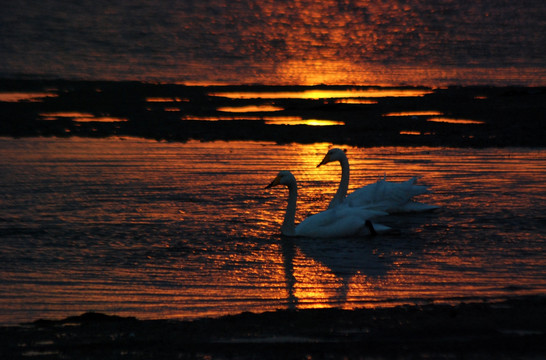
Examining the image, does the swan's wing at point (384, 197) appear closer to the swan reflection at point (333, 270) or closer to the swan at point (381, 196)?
the swan at point (381, 196)

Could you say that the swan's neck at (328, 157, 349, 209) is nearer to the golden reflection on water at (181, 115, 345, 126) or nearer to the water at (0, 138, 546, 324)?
the water at (0, 138, 546, 324)

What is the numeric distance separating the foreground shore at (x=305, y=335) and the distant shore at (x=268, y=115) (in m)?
9.65

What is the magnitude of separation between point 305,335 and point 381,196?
5.04 meters

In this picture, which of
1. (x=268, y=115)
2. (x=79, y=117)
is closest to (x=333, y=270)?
(x=268, y=115)

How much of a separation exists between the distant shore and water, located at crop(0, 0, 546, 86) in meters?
2.82

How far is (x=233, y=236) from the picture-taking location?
408 inches

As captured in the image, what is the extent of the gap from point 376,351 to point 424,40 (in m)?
38.5

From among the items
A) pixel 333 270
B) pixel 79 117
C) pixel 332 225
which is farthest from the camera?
pixel 79 117

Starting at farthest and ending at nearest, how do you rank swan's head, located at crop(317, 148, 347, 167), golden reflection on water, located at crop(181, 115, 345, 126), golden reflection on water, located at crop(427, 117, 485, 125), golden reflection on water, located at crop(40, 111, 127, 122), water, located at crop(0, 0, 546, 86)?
water, located at crop(0, 0, 546, 86), golden reflection on water, located at crop(427, 117, 485, 125), golden reflection on water, located at crop(40, 111, 127, 122), golden reflection on water, located at crop(181, 115, 345, 126), swan's head, located at crop(317, 148, 347, 167)

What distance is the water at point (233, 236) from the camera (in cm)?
817

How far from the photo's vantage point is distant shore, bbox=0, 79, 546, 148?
1764cm

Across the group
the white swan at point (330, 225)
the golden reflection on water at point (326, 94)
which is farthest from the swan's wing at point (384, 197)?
the golden reflection on water at point (326, 94)

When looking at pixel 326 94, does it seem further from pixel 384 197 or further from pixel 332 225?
pixel 332 225

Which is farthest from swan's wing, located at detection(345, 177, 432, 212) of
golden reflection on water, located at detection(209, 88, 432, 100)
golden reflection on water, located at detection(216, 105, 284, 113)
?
golden reflection on water, located at detection(209, 88, 432, 100)
